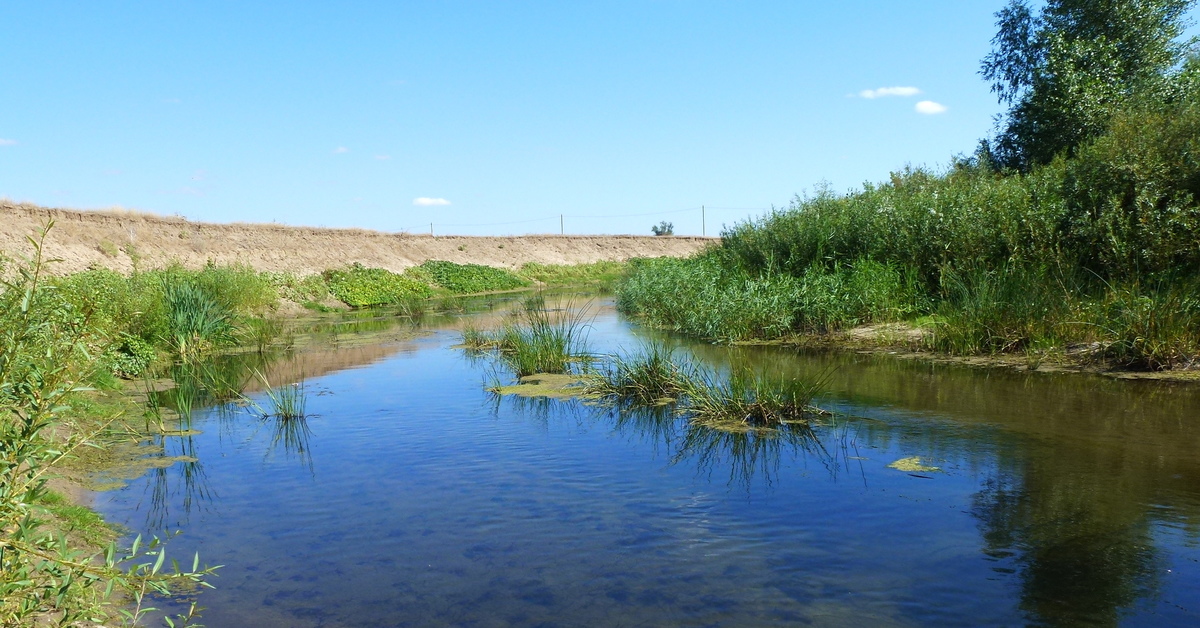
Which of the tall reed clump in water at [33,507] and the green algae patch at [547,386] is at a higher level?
the tall reed clump in water at [33,507]

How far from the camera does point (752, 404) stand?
8898 millimetres

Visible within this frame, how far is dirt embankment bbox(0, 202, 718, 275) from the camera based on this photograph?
27.4 m

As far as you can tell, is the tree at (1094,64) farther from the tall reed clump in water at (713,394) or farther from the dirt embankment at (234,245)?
the dirt embankment at (234,245)

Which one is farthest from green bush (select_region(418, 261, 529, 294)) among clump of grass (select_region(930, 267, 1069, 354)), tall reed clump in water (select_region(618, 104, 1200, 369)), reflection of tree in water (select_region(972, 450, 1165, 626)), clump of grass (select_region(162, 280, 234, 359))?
reflection of tree in water (select_region(972, 450, 1165, 626))

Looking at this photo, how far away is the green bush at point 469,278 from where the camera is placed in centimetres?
3606

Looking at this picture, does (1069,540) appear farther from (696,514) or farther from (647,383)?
(647,383)

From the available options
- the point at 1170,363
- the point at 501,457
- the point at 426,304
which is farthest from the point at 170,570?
Result: the point at 426,304

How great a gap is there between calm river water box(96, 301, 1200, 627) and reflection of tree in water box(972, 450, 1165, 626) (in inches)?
0.8

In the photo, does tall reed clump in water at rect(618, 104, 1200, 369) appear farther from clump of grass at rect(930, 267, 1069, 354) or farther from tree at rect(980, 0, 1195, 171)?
tree at rect(980, 0, 1195, 171)

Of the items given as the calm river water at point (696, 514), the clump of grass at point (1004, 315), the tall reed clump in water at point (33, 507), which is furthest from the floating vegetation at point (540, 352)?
the tall reed clump in water at point (33, 507)

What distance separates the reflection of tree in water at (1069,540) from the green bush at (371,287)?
71.6 feet

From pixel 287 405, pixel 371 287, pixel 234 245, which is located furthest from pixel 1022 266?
pixel 234 245

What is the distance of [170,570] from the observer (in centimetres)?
558

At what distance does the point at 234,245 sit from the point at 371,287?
7.35 meters
